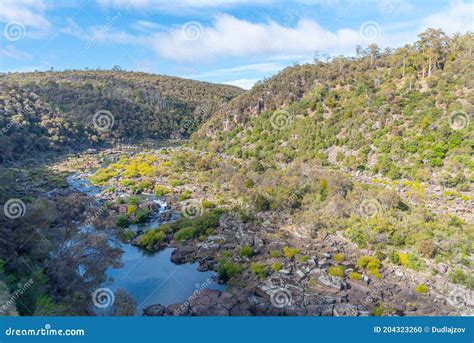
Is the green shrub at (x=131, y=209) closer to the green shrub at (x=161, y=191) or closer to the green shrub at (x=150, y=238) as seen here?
the green shrub at (x=150, y=238)

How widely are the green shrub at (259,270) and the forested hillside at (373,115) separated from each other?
13870 millimetres

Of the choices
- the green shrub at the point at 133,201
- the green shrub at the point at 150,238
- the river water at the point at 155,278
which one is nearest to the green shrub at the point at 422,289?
the river water at the point at 155,278

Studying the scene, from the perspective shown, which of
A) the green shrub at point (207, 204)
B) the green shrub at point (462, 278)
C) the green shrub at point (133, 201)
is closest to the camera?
the green shrub at point (462, 278)

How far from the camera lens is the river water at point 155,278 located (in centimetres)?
1237

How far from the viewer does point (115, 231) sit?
13.8 meters

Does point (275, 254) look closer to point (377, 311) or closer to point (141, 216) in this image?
point (377, 311)

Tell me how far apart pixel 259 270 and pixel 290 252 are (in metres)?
2.19

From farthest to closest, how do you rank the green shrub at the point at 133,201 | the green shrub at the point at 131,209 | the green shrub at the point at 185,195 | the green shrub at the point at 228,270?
the green shrub at the point at 185,195 → the green shrub at the point at 133,201 → the green shrub at the point at 131,209 → the green shrub at the point at 228,270

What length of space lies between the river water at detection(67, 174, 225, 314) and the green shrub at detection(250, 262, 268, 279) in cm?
156

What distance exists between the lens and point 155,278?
548 inches

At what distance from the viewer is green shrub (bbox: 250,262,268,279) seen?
13.1 metres

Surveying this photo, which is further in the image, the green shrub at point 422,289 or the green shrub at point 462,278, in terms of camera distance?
the green shrub at point 422,289

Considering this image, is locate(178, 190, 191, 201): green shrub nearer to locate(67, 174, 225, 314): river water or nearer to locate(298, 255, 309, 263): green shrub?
locate(67, 174, 225, 314): river water

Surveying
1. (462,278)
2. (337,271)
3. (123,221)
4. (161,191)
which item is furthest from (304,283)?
(161,191)
